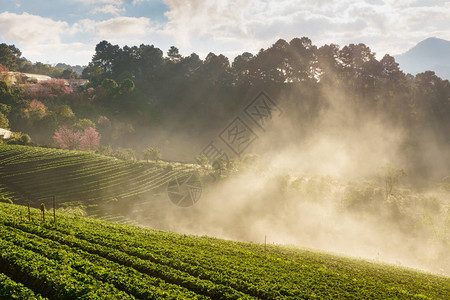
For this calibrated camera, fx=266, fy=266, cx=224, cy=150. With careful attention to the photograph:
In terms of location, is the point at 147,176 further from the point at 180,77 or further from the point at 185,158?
the point at 180,77

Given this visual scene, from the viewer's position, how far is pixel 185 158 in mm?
92750

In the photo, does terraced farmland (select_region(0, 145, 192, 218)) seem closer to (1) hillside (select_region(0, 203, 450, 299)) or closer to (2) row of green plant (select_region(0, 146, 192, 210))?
(2) row of green plant (select_region(0, 146, 192, 210))

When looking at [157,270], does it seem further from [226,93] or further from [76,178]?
[226,93]

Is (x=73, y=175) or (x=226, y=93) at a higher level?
(x=226, y=93)

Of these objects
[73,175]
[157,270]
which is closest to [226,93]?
[73,175]

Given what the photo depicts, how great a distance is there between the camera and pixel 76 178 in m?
56.0

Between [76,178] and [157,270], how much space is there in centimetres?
4589

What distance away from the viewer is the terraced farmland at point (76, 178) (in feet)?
163

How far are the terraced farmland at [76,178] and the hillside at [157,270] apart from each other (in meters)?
24.8

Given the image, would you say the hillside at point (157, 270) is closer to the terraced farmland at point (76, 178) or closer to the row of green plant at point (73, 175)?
the terraced farmland at point (76, 178)

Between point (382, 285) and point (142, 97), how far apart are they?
111m

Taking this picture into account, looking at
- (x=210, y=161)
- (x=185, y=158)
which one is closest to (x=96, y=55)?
(x=185, y=158)

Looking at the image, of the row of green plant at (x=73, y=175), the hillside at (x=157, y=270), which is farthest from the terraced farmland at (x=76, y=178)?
the hillside at (x=157, y=270)

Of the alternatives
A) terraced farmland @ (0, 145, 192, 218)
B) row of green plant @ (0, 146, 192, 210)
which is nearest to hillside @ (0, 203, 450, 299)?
terraced farmland @ (0, 145, 192, 218)
